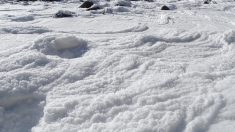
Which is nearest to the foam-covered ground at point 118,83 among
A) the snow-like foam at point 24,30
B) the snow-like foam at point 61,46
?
the snow-like foam at point 61,46

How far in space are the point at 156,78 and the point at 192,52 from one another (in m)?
0.99

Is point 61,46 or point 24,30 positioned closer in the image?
point 61,46

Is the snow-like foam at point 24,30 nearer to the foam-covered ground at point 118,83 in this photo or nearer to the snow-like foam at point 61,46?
the foam-covered ground at point 118,83

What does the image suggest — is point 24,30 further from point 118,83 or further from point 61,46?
point 118,83

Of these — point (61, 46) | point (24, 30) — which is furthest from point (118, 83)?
point (24, 30)

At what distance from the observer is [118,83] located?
286 cm

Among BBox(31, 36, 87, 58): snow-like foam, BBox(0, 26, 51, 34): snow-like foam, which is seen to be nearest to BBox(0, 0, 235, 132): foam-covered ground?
BBox(31, 36, 87, 58): snow-like foam

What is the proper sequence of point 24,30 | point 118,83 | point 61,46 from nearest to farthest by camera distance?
point 118,83, point 61,46, point 24,30

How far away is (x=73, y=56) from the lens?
3420mm

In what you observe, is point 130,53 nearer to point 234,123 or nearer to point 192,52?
point 192,52

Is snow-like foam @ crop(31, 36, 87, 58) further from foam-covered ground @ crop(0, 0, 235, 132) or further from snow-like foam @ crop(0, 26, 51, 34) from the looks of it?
snow-like foam @ crop(0, 26, 51, 34)

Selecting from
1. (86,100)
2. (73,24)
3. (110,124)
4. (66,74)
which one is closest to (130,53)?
(66,74)

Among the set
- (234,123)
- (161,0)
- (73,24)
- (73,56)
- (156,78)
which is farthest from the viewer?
(161,0)

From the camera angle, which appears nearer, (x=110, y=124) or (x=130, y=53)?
(x=110, y=124)
